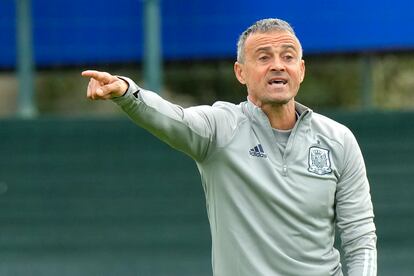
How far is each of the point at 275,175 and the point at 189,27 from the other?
8531 mm

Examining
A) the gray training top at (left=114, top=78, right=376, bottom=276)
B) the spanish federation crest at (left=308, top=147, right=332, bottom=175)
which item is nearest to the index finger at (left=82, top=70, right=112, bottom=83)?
the gray training top at (left=114, top=78, right=376, bottom=276)

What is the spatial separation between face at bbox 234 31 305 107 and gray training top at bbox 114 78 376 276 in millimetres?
91

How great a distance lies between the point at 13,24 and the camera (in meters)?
12.8

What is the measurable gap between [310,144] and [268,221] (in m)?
0.32

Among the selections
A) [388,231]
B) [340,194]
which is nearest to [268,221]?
[340,194]

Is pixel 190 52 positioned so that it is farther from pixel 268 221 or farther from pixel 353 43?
pixel 268 221

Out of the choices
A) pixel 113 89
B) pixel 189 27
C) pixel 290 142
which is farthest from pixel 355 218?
pixel 189 27

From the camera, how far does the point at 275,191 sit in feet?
13.9

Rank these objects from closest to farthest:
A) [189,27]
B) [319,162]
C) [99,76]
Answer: [99,76] < [319,162] < [189,27]

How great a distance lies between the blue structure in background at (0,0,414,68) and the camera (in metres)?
12.2

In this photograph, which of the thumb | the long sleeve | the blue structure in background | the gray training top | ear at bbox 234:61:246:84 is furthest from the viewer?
the blue structure in background

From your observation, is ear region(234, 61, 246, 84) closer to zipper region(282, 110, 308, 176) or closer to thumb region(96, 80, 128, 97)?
zipper region(282, 110, 308, 176)

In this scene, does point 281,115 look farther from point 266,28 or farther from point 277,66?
point 266,28

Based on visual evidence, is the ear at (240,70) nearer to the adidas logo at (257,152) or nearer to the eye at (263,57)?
the eye at (263,57)
